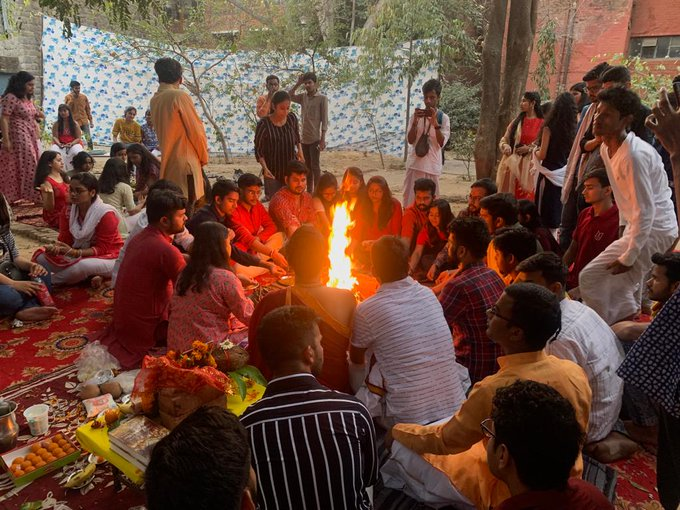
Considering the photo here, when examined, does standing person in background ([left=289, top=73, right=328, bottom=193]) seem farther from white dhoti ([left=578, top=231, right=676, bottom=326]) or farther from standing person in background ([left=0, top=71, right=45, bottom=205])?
white dhoti ([left=578, top=231, right=676, bottom=326])

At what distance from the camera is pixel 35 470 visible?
2.85 m

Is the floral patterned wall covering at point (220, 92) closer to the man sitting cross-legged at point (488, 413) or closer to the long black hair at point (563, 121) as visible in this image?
the long black hair at point (563, 121)

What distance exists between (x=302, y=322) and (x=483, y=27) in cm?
1585

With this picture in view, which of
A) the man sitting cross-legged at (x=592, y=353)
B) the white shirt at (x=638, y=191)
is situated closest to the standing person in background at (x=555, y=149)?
the white shirt at (x=638, y=191)

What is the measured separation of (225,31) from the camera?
14.5 m

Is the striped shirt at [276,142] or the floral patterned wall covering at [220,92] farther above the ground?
the floral patterned wall covering at [220,92]

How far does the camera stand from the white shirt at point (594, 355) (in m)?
2.84

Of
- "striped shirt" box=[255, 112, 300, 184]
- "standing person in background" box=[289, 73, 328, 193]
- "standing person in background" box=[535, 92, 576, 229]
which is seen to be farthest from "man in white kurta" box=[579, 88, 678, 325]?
"standing person in background" box=[289, 73, 328, 193]

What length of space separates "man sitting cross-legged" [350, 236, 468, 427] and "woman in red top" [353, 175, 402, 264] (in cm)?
283

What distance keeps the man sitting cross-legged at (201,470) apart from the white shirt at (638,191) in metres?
3.65

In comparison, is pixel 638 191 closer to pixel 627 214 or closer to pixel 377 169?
pixel 627 214

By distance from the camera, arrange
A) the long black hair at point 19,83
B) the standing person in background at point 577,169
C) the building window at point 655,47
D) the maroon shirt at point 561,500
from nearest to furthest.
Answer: the maroon shirt at point 561,500 → the standing person in background at point 577,169 → the long black hair at point 19,83 → the building window at point 655,47

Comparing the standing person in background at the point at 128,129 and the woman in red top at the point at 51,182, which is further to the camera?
the standing person in background at the point at 128,129

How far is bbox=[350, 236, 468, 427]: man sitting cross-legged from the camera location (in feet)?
9.53
